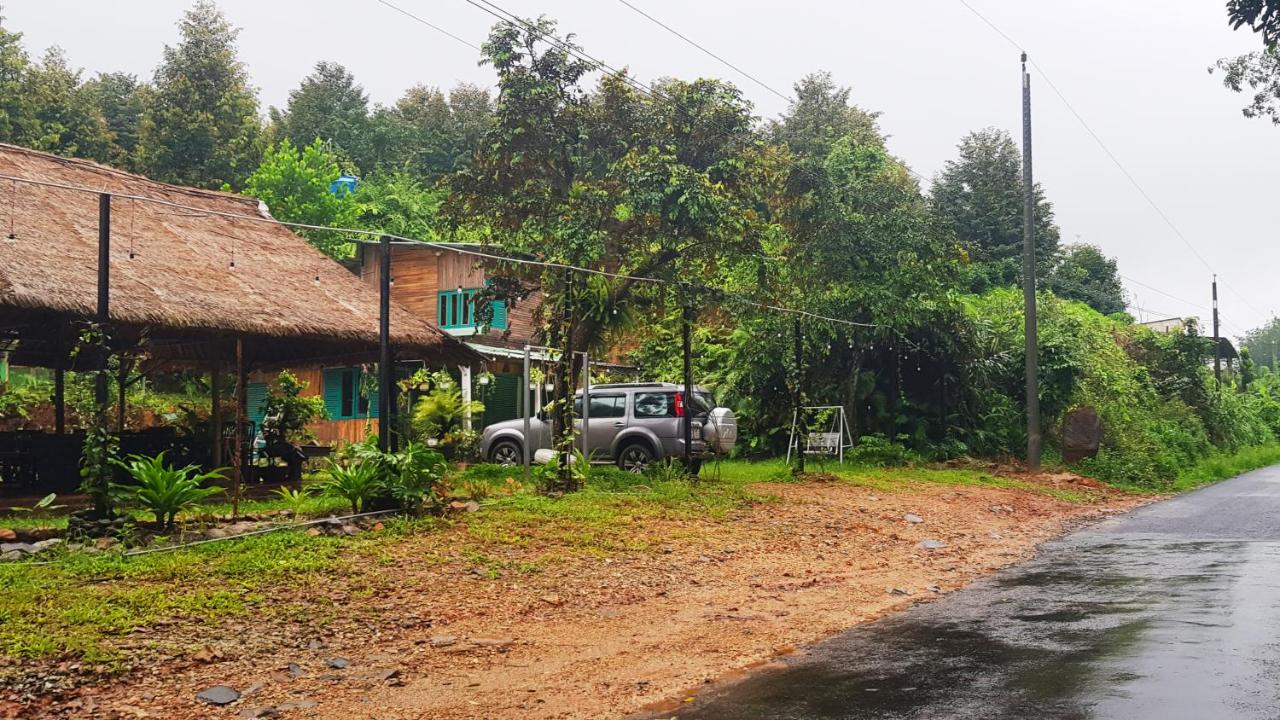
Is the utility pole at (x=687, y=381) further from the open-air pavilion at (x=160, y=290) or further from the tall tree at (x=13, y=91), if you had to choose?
the tall tree at (x=13, y=91)

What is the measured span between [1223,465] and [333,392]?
Answer: 2419 centimetres

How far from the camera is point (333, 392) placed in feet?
98.7

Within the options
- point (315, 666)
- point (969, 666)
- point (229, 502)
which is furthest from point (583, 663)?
point (229, 502)

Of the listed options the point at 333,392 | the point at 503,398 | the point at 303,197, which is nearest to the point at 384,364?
the point at 333,392

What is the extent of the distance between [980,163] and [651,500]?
40.6m

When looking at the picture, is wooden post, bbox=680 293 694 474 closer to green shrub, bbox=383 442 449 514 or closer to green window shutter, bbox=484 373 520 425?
green shrub, bbox=383 442 449 514

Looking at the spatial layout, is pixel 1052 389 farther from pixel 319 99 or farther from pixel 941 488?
pixel 319 99

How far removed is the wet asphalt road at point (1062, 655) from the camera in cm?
578

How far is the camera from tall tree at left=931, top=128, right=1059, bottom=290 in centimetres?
4881

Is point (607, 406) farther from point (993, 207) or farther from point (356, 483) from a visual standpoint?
point (993, 207)

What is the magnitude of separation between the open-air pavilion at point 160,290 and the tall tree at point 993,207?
34250 millimetres

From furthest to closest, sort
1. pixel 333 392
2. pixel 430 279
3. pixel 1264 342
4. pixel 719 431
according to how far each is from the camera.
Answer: pixel 1264 342
pixel 430 279
pixel 333 392
pixel 719 431

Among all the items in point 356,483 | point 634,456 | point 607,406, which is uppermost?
point 607,406

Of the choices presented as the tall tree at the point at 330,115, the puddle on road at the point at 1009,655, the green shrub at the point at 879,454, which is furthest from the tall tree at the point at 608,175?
the tall tree at the point at 330,115
